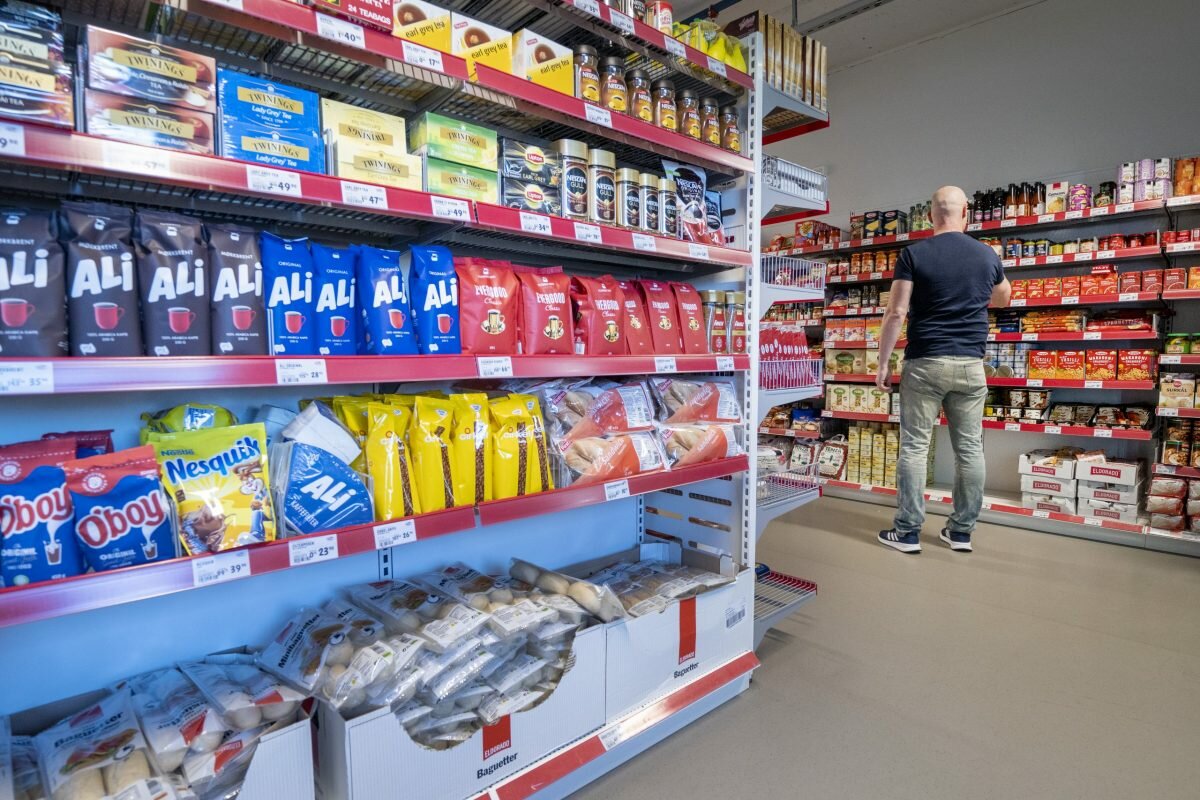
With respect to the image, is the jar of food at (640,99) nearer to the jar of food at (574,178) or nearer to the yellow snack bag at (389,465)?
the jar of food at (574,178)

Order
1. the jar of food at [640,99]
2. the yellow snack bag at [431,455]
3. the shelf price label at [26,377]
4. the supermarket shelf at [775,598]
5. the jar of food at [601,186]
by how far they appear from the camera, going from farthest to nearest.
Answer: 1. the supermarket shelf at [775,598]
2. the jar of food at [640,99]
3. the jar of food at [601,186]
4. the yellow snack bag at [431,455]
5. the shelf price label at [26,377]

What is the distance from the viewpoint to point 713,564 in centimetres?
219

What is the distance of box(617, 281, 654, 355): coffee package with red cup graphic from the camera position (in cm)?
196

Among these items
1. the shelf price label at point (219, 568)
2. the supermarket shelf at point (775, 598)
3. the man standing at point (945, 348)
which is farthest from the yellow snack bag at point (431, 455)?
the man standing at point (945, 348)

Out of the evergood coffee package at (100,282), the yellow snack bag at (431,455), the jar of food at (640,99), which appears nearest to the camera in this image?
the evergood coffee package at (100,282)

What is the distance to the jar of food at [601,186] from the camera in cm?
180

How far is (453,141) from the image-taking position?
1520 mm

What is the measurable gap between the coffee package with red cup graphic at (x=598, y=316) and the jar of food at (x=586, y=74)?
516 millimetres

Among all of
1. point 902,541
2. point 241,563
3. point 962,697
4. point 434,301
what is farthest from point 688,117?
point 902,541

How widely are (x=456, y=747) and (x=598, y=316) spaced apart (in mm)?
1159

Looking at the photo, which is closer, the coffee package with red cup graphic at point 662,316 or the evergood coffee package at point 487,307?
the evergood coffee package at point 487,307

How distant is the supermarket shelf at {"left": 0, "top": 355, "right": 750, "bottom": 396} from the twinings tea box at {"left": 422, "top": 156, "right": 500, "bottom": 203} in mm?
400

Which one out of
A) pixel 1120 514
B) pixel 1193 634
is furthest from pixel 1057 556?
pixel 1193 634

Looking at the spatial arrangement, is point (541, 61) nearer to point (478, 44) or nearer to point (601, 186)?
point (478, 44)
